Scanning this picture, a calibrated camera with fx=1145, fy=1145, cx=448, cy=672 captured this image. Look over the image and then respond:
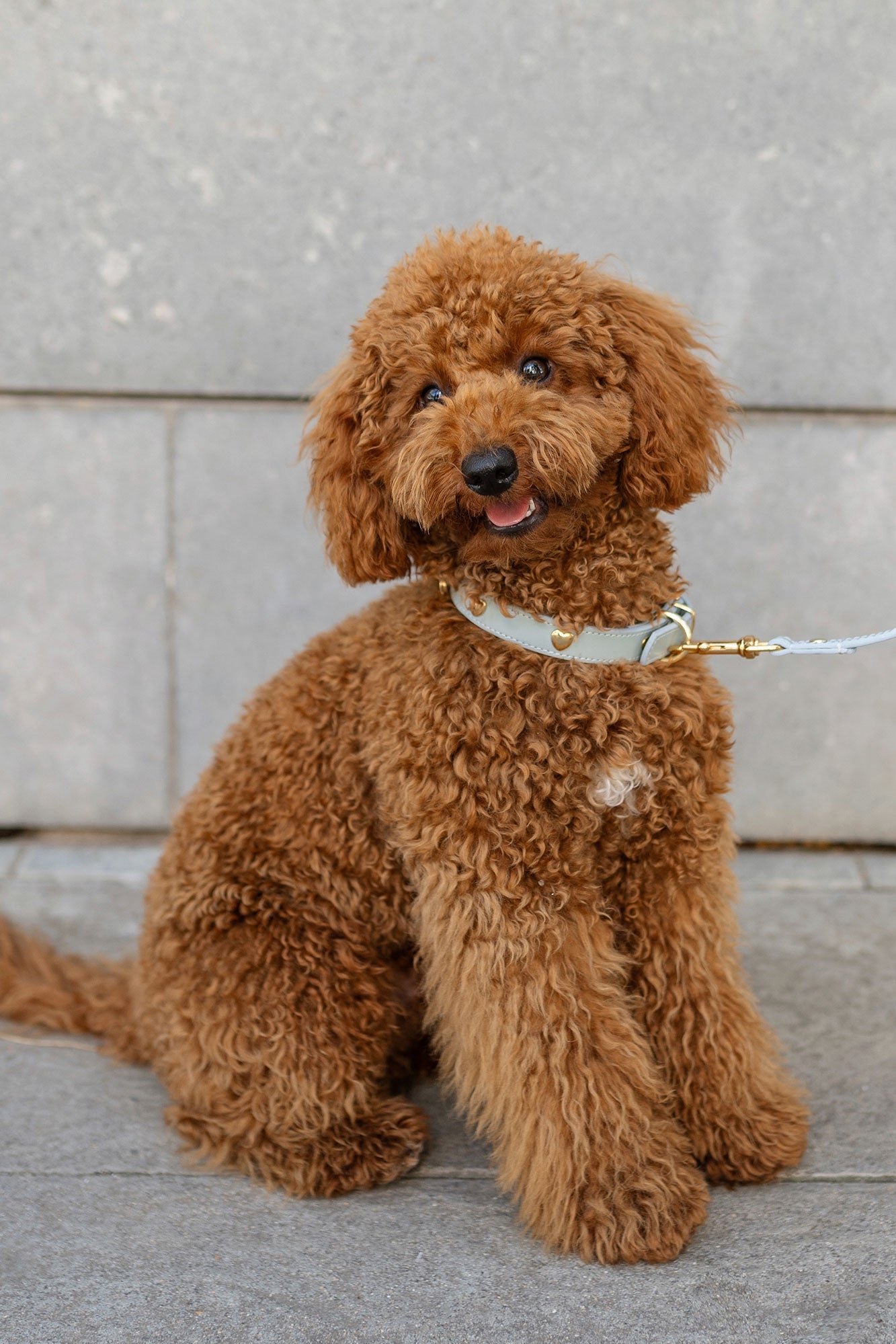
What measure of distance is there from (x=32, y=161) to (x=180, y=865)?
219 cm

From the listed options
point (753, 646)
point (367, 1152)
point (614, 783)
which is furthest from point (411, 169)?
point (367, 1152)

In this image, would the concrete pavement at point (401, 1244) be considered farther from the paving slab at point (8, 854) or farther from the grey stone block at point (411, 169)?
the grey stone block at point (411, 169)

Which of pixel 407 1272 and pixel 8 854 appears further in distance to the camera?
pixel 8 854

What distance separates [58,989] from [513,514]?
1669 mm

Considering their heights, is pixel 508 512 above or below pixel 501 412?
below

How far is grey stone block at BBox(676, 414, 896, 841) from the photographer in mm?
3375

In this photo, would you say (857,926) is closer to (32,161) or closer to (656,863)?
(656,863)

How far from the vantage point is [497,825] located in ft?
6.31

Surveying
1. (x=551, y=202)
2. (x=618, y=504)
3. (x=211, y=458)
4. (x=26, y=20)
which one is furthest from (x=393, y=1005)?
(x=26, y=20)

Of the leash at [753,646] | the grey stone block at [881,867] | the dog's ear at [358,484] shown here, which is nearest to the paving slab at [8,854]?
the dog's ear at [358,484]

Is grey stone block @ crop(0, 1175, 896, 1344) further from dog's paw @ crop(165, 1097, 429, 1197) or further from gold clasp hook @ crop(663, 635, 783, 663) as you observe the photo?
gold clasp hook @ crop(663, 635, 783, 663)

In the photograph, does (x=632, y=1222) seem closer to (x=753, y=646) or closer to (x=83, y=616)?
(x=753, y=646)

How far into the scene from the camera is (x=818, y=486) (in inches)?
134

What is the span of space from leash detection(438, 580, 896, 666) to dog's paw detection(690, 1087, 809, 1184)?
88cm
